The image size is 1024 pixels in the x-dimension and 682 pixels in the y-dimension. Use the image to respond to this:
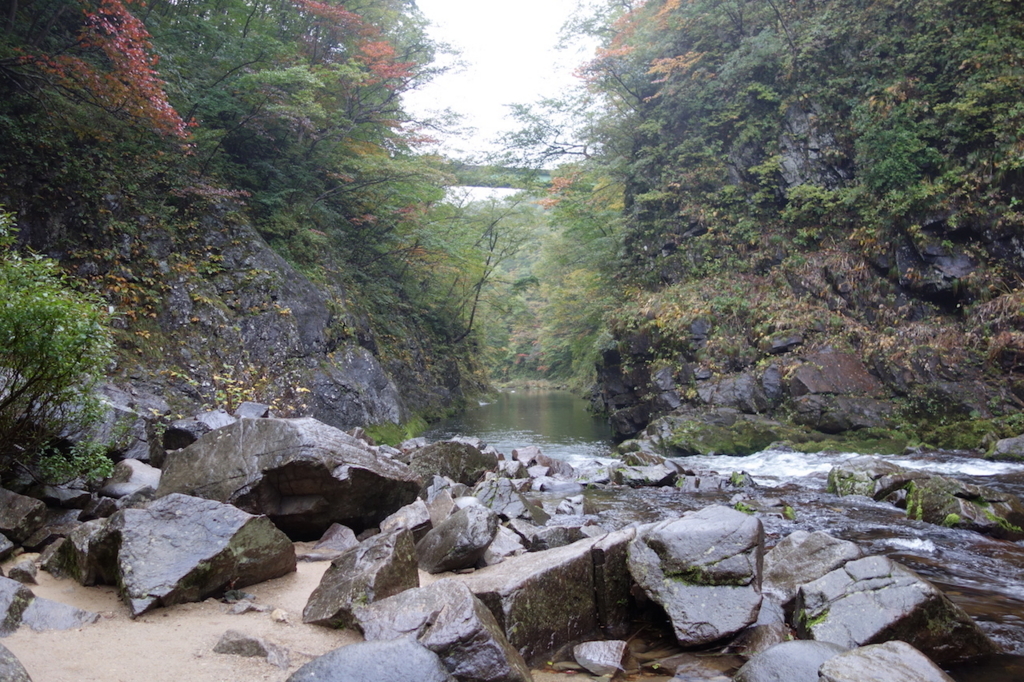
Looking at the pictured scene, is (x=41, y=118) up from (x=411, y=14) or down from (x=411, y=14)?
down

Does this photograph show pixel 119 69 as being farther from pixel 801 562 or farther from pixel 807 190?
pixel 807 190

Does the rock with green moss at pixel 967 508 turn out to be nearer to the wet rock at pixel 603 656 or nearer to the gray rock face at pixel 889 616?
the gray rock face at pixel 889 616

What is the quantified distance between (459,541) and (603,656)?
4.63ft

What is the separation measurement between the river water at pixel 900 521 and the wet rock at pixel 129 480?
4.74 metres

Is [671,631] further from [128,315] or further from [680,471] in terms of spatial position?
[128,315]

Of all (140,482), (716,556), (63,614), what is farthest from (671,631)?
(140,482)

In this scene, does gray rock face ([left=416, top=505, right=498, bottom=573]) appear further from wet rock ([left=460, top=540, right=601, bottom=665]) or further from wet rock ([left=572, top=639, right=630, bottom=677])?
wet rock ([left=572, top=639, right=630, bottom=677])

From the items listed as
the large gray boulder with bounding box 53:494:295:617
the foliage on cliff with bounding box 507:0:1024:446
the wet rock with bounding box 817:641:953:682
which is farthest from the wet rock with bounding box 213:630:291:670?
the foliage on cliff with bounding box 507:0:1024:446

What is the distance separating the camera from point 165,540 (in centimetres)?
361

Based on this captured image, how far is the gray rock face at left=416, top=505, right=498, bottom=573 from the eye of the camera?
4496 mm

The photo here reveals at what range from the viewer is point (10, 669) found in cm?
216

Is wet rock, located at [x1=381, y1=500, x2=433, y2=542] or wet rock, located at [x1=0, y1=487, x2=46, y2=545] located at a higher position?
wet rock, located at [x1=0, y1=487, x2=46, y2=545]

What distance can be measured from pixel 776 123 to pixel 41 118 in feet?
56.6

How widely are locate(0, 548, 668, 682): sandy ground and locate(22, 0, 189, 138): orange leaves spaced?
326 inches
